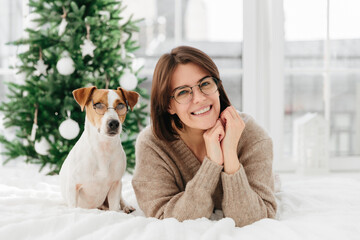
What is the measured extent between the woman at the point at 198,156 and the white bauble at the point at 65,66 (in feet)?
2.83

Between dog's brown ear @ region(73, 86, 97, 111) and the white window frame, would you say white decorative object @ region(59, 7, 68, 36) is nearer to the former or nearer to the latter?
dog's brown ear @ region(73, 86, 97, 111)

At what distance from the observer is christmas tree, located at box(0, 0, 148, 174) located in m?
2.16

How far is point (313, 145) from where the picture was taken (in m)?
2.52

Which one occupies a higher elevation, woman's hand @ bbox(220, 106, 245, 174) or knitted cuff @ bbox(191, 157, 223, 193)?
woman's hand @ bbox(220, 106, 245, 174)

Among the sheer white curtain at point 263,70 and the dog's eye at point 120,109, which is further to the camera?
the sheer white curtain at point 263,70

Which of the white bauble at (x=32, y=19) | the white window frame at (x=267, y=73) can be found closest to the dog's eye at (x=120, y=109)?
the white bauble at (x=32, y=19)

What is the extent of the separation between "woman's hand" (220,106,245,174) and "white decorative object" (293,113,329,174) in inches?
54.0

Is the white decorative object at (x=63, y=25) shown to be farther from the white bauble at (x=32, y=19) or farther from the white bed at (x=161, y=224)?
the white bed at (x=161, y=224)

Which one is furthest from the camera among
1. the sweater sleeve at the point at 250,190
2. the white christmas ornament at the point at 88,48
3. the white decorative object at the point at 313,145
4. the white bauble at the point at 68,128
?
the white decorative object at the point at 313,145

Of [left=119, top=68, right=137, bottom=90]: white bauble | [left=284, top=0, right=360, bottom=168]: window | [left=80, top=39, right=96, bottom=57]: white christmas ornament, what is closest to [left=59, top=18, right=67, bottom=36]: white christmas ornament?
[left=80, top=39, right=96, bottom=57]: white christmas ornament

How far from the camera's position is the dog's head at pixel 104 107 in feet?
4.25

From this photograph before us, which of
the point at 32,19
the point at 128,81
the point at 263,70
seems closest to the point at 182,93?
the point at 128,81

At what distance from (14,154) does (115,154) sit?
4.32 feet

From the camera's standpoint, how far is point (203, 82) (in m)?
1.33
